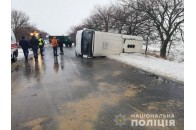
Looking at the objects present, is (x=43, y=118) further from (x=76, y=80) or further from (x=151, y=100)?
(x=76, y=80)

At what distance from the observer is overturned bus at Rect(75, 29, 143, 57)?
763 inches

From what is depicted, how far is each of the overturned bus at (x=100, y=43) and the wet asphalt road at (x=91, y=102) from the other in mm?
9012

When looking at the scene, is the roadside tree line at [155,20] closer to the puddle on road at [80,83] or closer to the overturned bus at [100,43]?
the overturned bus at [100,43]

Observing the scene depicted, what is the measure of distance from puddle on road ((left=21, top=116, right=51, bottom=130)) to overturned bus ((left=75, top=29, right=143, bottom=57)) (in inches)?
556

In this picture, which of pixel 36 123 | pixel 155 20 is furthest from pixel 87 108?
pixel 155 20

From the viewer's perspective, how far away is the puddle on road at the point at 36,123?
5.08m

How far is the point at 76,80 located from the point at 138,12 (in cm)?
1895

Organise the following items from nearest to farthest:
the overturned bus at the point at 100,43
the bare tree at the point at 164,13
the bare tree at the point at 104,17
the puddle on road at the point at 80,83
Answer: the puddle on road at the point at 80,83 < the overturned bus at the point at 100,43 < the bare tree at the point at 164,13 < the bare tree at the point at 104,17

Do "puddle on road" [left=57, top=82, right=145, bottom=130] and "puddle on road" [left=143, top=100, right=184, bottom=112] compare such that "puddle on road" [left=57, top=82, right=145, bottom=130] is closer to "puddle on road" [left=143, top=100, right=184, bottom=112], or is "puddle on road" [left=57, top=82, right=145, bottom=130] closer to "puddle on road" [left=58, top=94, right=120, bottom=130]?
"puddle on road" [left=58, top=94, right=120, bottom=130]

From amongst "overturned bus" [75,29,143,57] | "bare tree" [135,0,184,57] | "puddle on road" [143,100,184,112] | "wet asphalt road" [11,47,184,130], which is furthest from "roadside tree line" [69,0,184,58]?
"puddle on road" [143,100,184,112]

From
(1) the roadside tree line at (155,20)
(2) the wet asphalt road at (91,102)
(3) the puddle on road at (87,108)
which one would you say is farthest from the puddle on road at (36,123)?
(1) the roadside tree line at (155,20)

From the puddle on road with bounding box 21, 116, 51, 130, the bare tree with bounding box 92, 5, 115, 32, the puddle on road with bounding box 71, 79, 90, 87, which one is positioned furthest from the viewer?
the bare tree with bounding box 92, 5, 115, 32

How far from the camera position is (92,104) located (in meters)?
6.57

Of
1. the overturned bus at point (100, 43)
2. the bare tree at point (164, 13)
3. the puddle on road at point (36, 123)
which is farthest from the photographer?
the bare tree at point (164, 13)
